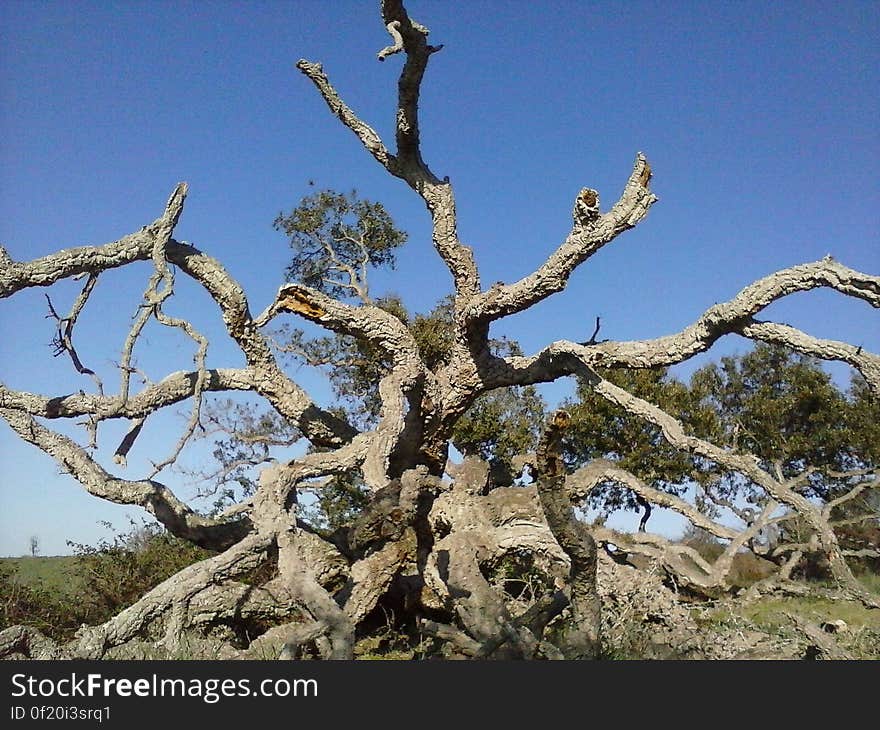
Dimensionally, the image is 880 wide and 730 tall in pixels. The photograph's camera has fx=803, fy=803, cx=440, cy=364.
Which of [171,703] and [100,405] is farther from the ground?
[100,405]

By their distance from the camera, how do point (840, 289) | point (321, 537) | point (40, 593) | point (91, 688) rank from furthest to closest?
1. point (40, 593)
2. point (321, 537)
3. point (840, 289)
4. point (91, 688)

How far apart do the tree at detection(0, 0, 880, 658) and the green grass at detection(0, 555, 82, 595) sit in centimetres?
301

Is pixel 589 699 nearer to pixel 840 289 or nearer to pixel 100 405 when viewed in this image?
pixel 840 289

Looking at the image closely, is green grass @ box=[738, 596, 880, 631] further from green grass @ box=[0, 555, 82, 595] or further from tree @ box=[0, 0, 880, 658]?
green grass @ box=[0, 555, 82, 595]

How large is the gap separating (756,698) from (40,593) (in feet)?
28.5

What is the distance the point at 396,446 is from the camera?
8023 mm

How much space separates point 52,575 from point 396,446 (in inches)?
266

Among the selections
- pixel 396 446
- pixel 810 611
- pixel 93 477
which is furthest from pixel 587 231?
pixel 810 611

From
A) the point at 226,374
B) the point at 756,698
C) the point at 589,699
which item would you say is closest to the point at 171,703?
the point at 589,699

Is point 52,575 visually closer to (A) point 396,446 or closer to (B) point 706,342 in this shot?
(A) point 396,446

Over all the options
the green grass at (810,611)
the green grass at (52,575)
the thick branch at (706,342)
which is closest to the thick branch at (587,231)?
the thick branch at (706,342)

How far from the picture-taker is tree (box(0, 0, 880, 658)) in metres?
5.83

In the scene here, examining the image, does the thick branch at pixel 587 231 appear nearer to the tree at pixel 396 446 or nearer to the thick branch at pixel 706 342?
the tree at pixel 396 446

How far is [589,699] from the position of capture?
4094 millimetres
